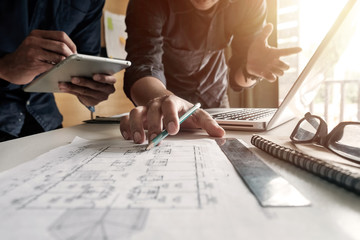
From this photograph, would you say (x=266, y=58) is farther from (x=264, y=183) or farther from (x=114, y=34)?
(x=114, y=34)

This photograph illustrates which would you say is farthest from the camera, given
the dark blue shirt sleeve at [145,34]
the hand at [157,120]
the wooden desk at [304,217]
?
the dark blue shirt sleeve at [145,34]

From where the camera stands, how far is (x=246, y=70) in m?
1.10

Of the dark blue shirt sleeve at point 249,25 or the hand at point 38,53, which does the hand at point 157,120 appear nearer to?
the hand at point 38,53

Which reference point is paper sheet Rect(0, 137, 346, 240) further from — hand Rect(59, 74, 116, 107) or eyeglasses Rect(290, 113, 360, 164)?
hand Rect(59, 74, 116, 107)

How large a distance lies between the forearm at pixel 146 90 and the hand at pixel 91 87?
8cm

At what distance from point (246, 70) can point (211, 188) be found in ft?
3.15

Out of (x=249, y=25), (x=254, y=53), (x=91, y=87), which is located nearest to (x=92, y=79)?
(x=91, y=87)

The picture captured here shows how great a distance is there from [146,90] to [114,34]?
166cm

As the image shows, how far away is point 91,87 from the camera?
70 centimetres

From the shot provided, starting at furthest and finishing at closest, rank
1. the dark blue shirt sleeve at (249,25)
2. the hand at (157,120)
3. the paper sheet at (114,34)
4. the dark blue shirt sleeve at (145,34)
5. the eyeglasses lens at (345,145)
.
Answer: the paper sheet at (114,34), the dark blue shirt sleeve at (249,25), the dark blue shirt sleeve at (145,34), the hand at (157,120), the eyeglasses lens at (345,145)

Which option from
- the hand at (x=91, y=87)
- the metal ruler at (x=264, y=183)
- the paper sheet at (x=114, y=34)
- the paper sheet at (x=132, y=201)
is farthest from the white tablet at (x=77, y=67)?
the paper sheet at (x=114, y=34)

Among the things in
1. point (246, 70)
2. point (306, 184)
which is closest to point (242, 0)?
point (246, 70)

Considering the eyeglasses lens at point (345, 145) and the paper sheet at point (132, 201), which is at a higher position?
the eyeglasses lens at point (345, 145)

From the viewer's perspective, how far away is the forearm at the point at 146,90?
677 mm
